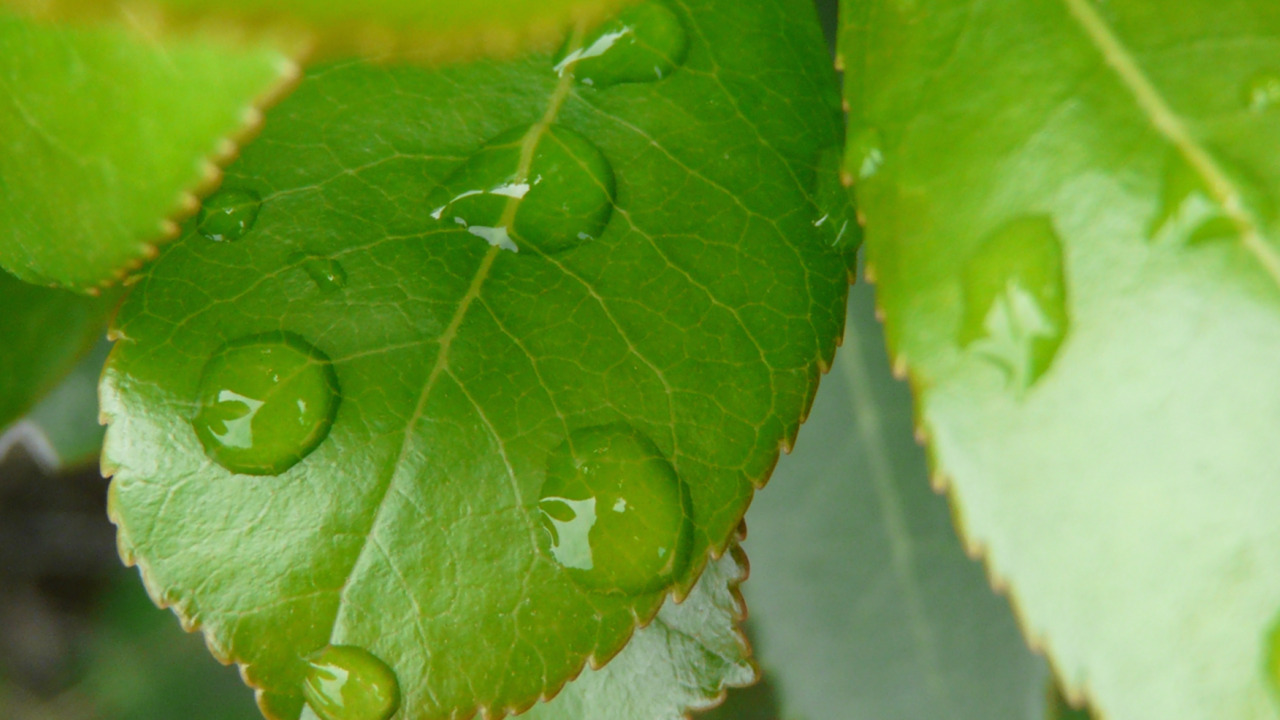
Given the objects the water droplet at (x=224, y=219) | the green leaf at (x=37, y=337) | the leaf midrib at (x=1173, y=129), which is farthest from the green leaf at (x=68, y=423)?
the leaf midrib at (x=1173, y=129)

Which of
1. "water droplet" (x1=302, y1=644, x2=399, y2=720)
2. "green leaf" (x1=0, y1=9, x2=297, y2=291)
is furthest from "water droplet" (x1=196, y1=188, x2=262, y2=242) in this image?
"water droplet" (x1=302, y1=644, x2=399, y2=720)

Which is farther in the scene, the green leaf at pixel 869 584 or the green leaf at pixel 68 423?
the green leaf at pixel 869 584

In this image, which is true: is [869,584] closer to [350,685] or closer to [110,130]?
[350,685]

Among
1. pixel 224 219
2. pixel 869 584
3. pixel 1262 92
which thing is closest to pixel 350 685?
pixel 224 219

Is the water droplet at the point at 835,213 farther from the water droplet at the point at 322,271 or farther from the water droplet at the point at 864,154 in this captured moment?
the water droplet at the point at 322,271

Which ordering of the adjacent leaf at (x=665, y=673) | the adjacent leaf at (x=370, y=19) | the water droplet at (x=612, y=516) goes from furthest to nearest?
1. the adjacent leaf at (x=665, y=673)
2. the water droplet at (x=612, y=516)
3. the adjacent leaf at (x=370, y=19)

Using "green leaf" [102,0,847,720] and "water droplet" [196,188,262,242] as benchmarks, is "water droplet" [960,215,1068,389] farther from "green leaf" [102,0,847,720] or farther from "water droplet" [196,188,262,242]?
"water droplet" [196,188,262,242]
